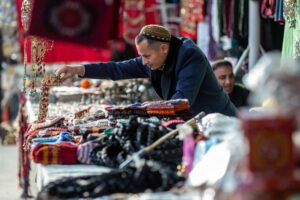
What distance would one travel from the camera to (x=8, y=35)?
13883 millimetres

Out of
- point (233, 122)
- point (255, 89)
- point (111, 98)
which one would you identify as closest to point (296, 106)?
point (255, 89)

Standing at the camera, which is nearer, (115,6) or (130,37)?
(115,6)

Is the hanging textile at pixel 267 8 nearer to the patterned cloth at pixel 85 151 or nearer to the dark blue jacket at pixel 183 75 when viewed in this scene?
the dark blue jacket at pixel 183 75

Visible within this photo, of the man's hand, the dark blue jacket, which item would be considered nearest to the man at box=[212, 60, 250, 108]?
the dark blue jacket

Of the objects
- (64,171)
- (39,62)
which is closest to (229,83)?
(39,62)

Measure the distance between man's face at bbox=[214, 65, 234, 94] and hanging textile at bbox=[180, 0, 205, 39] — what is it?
288 centimetres

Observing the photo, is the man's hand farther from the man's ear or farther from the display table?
the display table

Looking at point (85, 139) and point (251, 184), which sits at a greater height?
point (251, 184)

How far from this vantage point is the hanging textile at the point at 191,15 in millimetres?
10359

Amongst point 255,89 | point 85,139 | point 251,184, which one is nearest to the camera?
point 251,184

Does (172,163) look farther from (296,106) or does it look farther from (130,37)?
(130,37)

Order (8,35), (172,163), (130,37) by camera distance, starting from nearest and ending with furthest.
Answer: (172,163) < (130,37) < (8,35)

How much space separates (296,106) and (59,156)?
5.34 feet

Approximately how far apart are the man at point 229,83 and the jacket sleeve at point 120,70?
145 centimetres
